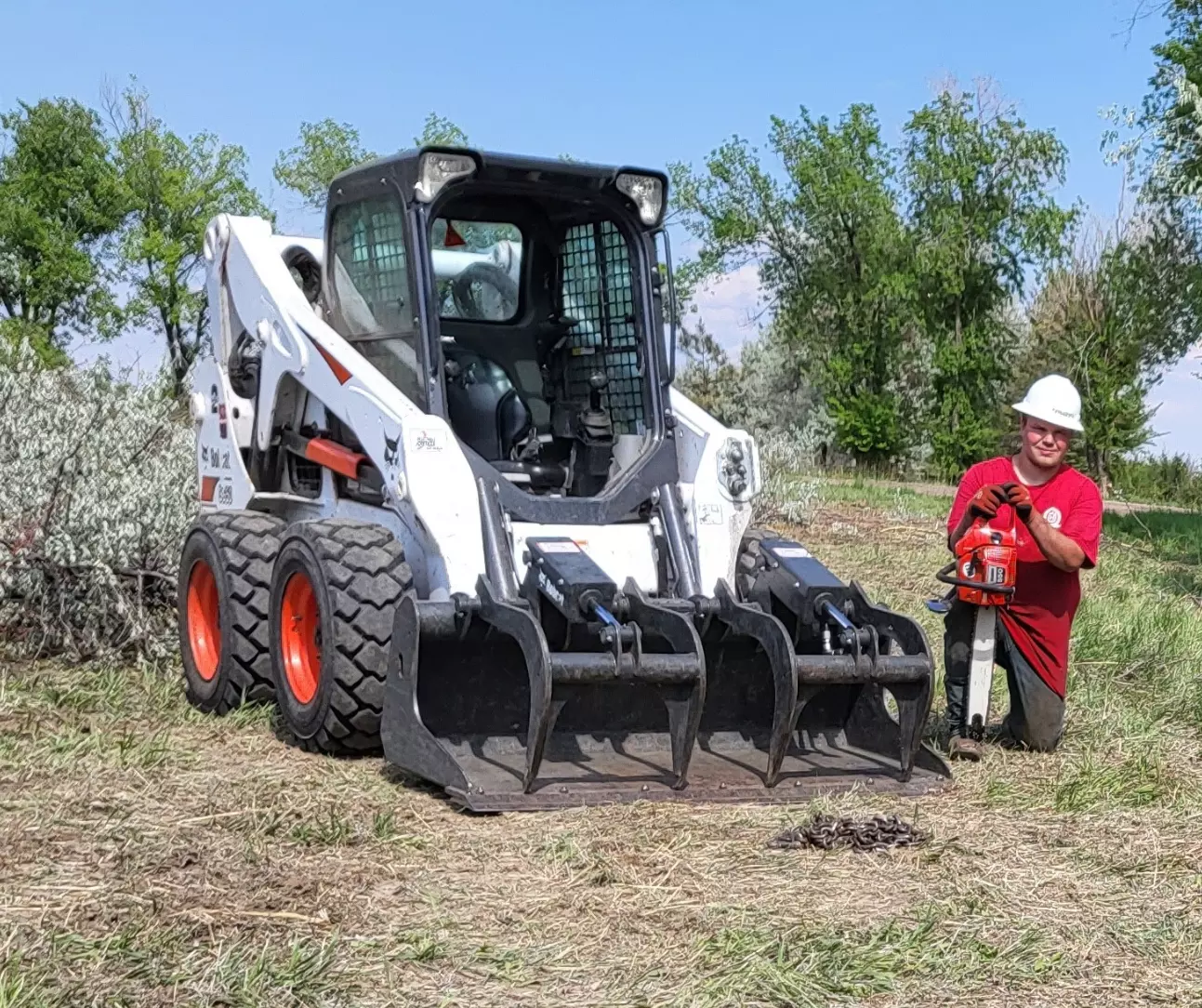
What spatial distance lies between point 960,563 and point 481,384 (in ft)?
6.93

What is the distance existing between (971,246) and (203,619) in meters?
40.0

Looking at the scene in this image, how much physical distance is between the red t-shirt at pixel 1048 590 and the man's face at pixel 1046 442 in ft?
0.33

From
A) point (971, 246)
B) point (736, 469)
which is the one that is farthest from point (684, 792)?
point (971, 246)

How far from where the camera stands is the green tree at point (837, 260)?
4459 centimetres

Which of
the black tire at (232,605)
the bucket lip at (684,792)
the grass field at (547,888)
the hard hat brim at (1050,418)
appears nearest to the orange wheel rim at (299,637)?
the grass field at (547,888)

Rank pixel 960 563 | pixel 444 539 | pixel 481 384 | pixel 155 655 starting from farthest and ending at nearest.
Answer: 1. pixel 155 655
2. pixel 481 384
3. pixel 960 563
4. pixel 444 539

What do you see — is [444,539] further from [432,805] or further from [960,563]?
[960,563]

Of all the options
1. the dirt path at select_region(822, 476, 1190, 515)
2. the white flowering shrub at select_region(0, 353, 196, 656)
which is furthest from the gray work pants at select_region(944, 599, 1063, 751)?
the dirt path at select_region(822, 476, 1190, 515)

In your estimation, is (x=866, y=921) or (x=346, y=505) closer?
(x=866, y=921)

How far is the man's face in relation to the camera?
20.7 feet

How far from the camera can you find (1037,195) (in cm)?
4553

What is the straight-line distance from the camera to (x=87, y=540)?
775 centimetres

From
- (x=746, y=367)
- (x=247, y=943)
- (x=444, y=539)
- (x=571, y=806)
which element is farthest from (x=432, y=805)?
(x=746, y=367)

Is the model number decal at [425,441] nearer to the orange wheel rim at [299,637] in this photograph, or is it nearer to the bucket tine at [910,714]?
the orange wheel rim at [299,637]
